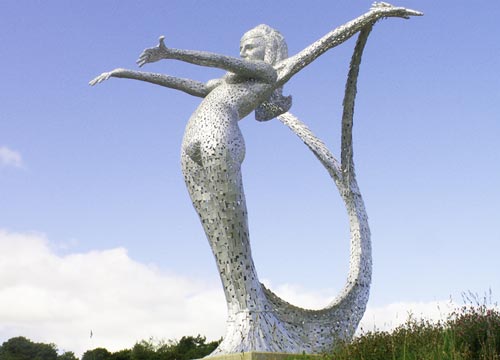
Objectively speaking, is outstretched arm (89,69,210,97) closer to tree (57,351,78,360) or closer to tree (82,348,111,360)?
tree (82,348,111,360)

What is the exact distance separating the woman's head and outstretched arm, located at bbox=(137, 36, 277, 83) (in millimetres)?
375

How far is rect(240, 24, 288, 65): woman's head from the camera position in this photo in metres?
9.88

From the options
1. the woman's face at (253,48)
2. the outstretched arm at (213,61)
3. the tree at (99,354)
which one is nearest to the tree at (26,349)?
the tree at (99,354)

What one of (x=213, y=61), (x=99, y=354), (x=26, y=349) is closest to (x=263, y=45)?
(x=213, y=61)

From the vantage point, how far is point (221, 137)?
28.1 ft

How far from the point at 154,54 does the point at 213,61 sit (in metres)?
0.79

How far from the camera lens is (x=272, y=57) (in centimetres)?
991

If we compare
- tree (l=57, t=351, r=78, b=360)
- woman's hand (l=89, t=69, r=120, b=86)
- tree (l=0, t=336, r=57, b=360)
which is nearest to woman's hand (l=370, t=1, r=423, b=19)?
woman's hand (l=89, t=69, r=120, b=86)

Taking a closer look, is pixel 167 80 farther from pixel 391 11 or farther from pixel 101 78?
pixel 391 11

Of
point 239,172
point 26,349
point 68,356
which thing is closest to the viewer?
point 239,172

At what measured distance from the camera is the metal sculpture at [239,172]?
8.56 meters

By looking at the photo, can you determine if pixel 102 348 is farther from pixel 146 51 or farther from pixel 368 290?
pixel 146 51

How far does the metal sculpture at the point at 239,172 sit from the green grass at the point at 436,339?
1157 mm

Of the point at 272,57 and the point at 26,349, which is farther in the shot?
the point at 26,349
